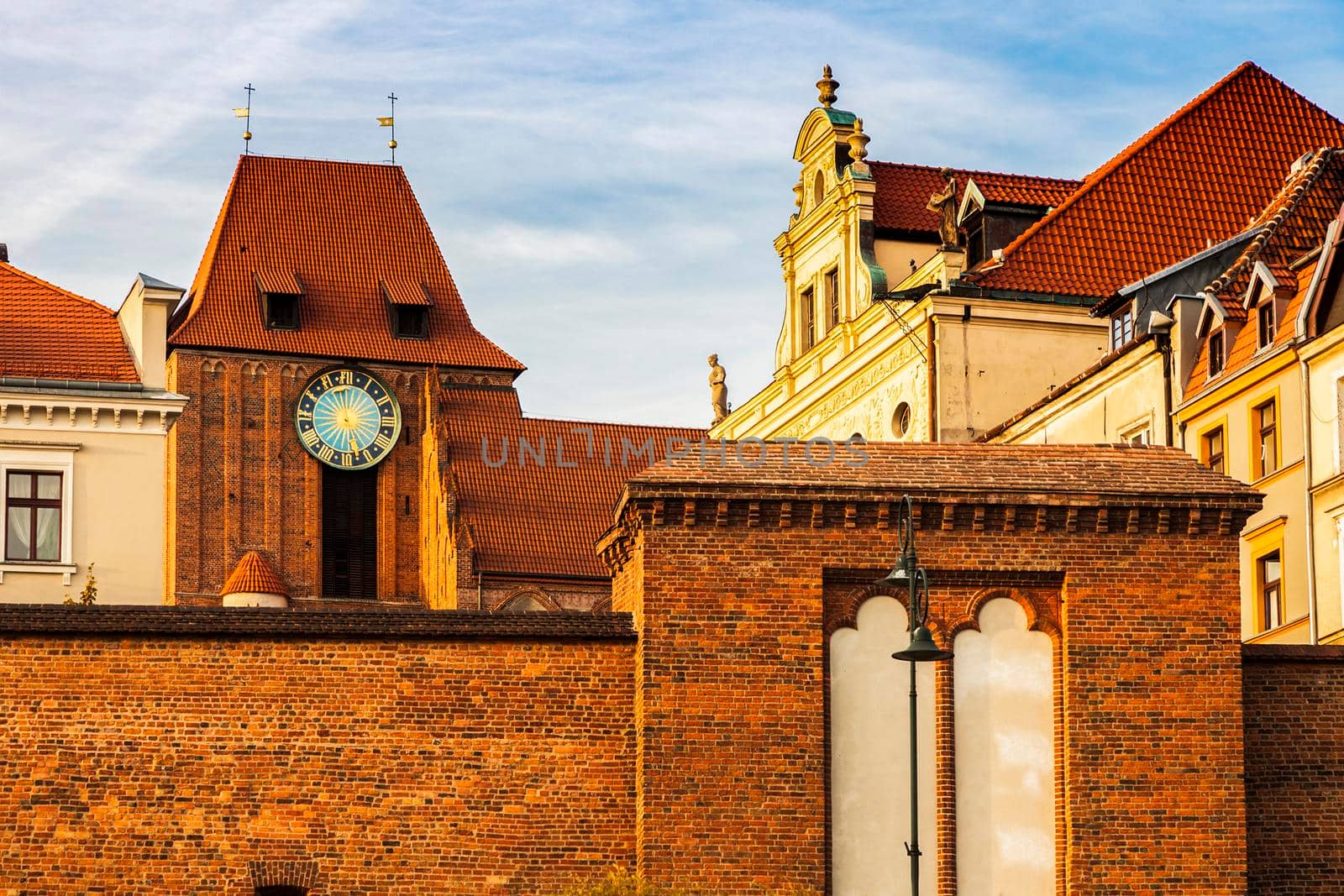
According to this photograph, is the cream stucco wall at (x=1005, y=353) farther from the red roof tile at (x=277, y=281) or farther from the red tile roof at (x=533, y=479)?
the red roof tile at (x=277, y=281)

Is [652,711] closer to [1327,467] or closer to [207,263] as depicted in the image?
[1327,467]

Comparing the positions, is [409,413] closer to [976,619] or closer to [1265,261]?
[1265,261]

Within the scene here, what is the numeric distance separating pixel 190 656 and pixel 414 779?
8.09ft

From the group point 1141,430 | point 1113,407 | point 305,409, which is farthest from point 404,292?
point 1141,430

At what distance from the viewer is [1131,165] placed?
164 ft

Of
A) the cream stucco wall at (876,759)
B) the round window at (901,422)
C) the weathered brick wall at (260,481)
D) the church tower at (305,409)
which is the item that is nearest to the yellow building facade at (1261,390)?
the round window at (901,422)

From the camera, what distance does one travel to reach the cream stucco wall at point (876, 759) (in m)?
25.3

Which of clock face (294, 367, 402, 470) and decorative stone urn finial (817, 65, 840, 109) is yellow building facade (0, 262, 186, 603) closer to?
decorative stone urn finial (817, 65, 840, 109)

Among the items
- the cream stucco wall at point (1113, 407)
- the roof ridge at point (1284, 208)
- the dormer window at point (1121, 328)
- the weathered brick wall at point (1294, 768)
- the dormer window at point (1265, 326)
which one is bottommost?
the weathered brick wall at point (1294, 768)

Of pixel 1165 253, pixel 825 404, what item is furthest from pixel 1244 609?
pixel 825 404

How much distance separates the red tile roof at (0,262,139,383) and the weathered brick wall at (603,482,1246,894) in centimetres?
2276

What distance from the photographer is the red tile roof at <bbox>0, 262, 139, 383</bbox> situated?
46.5 meters

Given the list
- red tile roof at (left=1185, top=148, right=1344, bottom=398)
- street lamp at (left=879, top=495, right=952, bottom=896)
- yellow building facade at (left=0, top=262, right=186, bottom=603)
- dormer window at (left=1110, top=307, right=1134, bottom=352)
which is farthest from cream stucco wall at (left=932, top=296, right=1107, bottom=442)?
street lamp at (left=879, top=495, right=952, bottom=896)

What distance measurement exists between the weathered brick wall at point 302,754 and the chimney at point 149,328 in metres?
21.5
